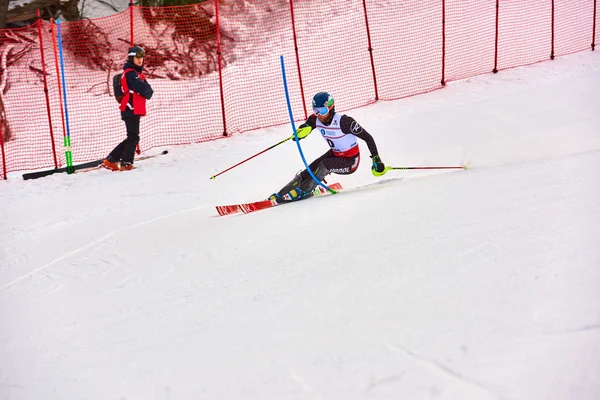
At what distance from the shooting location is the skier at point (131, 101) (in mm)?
9211

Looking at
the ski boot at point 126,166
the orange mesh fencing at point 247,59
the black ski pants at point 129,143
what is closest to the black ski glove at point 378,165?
the black ski pants at point 129,143

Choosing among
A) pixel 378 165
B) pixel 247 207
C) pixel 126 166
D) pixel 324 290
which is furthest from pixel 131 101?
pixel 324 290

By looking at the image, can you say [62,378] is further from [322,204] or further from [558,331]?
[322,204]

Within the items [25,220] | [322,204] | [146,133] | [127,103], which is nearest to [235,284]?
[322,204]

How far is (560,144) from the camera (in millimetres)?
8305

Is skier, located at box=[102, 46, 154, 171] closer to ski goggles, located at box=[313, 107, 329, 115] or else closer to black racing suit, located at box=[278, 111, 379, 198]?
black racing suit, located at box=[278, 111, 379, 198]

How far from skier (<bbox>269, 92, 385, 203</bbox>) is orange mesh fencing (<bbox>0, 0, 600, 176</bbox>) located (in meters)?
3.91

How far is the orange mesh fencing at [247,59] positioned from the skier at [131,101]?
5.33 feet

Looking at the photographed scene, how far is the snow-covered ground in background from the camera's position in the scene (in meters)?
3.60

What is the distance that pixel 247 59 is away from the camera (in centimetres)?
1448

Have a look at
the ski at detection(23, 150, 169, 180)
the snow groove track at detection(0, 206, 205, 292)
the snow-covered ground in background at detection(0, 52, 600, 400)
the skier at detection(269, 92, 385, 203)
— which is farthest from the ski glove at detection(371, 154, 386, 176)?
the ski at detection(23, 150, 169, 180)

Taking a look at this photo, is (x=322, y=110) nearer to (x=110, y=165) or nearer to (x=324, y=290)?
(x=324, y=290)

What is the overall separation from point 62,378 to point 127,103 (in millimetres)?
6068

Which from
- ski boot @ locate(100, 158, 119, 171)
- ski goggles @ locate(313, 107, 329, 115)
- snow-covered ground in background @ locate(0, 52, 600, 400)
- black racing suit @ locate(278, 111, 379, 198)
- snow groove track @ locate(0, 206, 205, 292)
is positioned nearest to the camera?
snow-covered ground in background @ locate(0, 52, 600, 400)
